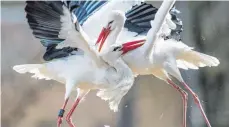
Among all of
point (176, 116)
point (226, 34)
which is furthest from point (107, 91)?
point (226, 34)

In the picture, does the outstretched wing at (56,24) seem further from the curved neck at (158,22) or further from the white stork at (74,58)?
the curved neck at (158,22)

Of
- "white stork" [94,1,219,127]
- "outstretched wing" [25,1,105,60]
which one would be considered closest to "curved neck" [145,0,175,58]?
"white stork" [94,1,219,127]

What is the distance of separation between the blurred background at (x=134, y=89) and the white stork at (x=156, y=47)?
1.02 feet

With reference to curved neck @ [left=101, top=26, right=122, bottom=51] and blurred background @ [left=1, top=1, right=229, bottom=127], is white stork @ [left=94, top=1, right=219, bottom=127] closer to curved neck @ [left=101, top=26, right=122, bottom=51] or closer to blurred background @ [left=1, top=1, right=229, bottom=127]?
curved neck @ [left=101, top=26, right=122, bottom=51]

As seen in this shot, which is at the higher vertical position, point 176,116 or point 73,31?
point 73,31

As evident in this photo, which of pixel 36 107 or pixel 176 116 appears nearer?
pixel 176 116

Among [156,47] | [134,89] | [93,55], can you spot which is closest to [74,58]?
[93,55]

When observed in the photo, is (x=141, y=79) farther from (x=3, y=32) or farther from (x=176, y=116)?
(x=3, y=32)

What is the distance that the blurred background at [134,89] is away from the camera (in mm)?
1291

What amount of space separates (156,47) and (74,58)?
6.2 inches

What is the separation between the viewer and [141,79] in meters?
1.36

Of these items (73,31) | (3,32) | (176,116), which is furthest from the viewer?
(3,32)

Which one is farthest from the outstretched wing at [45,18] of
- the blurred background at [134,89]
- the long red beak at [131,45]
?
the blurred background at [134,89]

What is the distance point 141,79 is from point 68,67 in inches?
21.6
